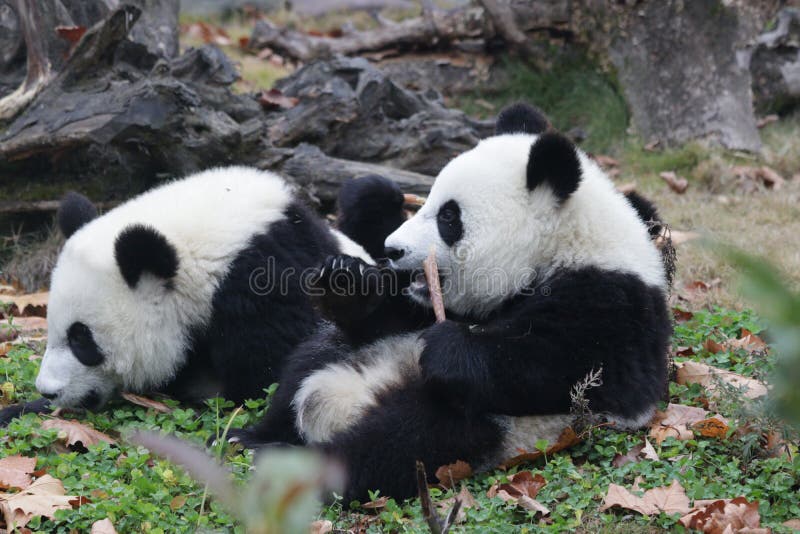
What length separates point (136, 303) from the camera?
4.04 metres

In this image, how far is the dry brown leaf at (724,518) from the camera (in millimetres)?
2654

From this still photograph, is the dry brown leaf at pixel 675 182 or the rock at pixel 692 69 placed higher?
the rock at pixel 692 69

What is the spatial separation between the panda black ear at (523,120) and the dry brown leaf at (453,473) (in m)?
1.65

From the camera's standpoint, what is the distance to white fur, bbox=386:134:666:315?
11.2 ft

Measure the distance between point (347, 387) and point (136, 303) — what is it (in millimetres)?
1137

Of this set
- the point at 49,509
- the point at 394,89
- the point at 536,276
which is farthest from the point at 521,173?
the point at 394,89

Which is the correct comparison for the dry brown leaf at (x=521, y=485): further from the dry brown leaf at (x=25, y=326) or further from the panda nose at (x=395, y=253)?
the dry brown leaf at (x=25, y=326)

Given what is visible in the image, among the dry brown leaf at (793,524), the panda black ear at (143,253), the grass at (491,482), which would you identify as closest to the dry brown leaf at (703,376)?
the grass at (491,482)

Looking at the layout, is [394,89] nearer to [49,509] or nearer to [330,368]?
[330,368]

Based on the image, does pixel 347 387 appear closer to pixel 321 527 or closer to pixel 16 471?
pixel 321 527

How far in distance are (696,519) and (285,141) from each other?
4452 millimetres

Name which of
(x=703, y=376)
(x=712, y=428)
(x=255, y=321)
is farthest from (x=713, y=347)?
(x=255, y=321)

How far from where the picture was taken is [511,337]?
3213mm

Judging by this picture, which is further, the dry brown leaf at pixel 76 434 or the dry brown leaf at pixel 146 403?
the dry brown leaf at pixel 146 403
